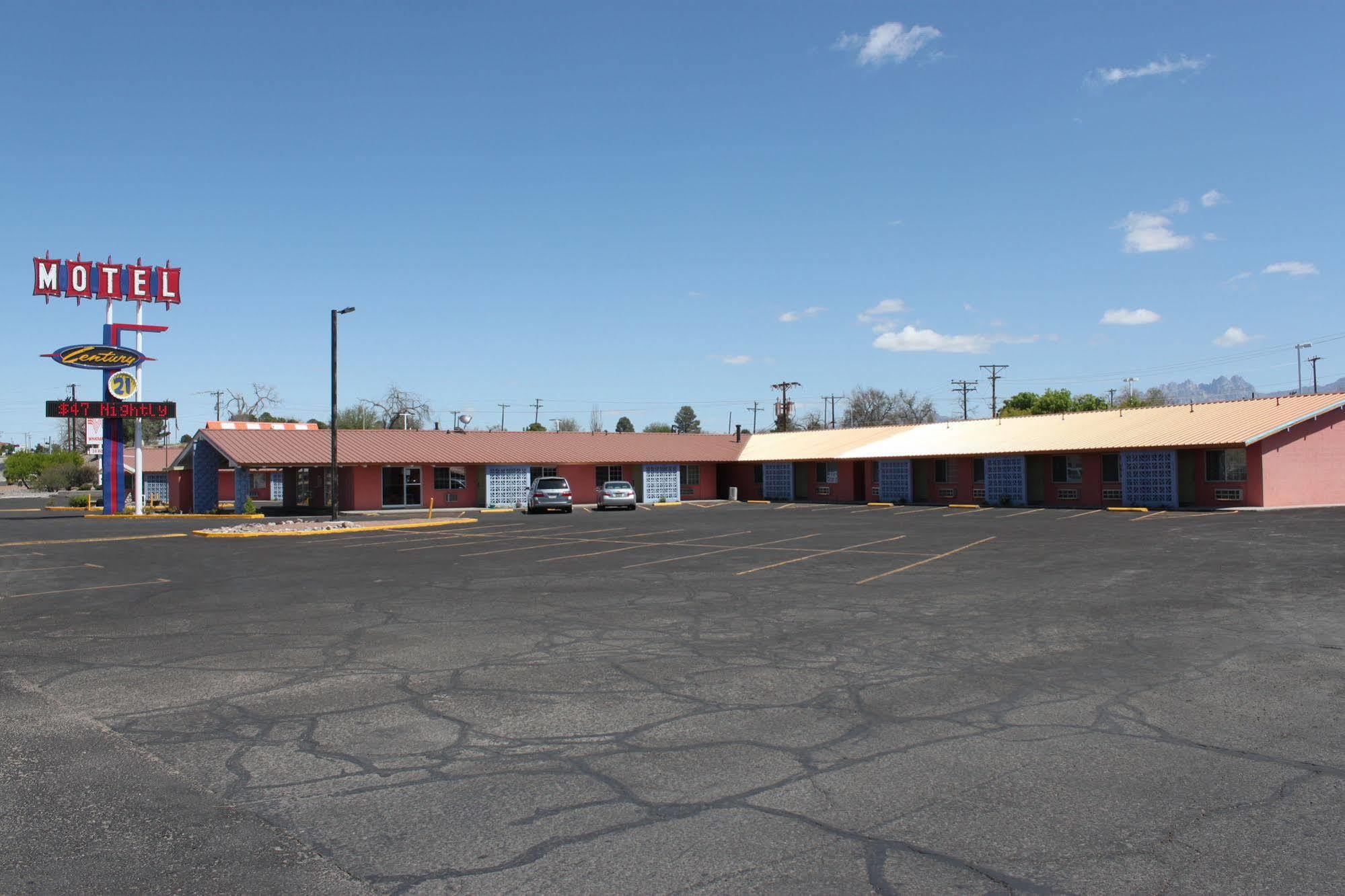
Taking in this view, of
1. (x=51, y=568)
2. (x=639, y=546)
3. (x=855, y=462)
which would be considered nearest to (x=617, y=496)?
(x=855, y=462)

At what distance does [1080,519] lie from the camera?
101ft

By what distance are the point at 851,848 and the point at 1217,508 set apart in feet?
118

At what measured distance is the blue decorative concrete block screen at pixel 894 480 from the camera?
47844 mm

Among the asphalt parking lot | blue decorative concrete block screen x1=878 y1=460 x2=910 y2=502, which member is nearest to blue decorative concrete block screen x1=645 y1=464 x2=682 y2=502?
blue decorative concrete block screen x1=878 y1=460 x2=910 y2=502

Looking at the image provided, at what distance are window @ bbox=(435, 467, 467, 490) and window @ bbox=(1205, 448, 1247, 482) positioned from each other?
3532cm

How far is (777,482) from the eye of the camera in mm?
55656

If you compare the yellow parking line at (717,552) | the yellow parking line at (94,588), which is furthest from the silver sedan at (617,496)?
the yellow parking line at (94,588)

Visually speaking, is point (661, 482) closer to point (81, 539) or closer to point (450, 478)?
point (450, 478)

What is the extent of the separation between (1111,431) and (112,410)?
45.6 meters

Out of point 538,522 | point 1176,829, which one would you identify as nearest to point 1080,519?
point 538,522

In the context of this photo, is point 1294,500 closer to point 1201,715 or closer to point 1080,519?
point 1080,519

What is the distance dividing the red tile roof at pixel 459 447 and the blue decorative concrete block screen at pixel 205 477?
3.02 ft

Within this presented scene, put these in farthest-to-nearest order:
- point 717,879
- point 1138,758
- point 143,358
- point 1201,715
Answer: point 143,358 → point 1201,715 → point 1138,758 → point 717,879

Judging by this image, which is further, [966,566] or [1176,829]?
[966,566]
